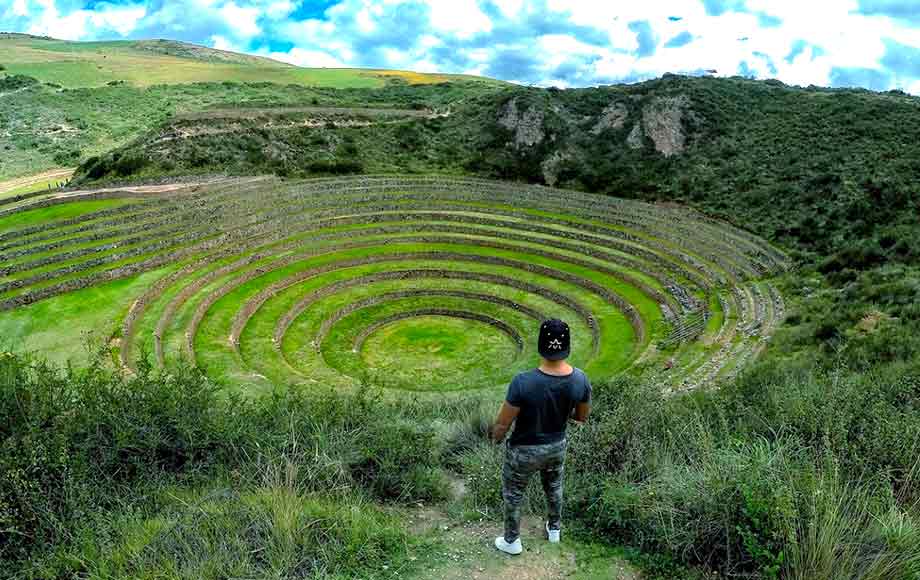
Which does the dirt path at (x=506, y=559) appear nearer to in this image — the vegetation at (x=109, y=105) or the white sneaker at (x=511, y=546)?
the white sneaker at (x=511, y=546)

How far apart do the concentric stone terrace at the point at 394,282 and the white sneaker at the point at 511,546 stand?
38.2 feet

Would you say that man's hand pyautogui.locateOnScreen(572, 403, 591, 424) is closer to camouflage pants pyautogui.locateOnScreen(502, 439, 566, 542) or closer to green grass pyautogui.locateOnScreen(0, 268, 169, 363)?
camouflage pants pyautogui.locateOnScreen(502, 439, 566, 542)

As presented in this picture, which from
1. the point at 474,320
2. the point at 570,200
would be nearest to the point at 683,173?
the point at 570,200

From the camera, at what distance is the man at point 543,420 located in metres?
5.46

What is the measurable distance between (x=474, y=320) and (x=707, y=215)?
18.2 meters

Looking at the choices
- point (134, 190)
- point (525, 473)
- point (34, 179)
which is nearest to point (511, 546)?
Answer: point (525, 473)

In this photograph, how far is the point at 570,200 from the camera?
124 feet

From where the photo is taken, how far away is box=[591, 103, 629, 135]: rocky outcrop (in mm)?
48531

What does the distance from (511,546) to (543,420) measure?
4.59 ft

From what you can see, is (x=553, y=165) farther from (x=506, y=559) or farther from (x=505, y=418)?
(x=506, y=559)

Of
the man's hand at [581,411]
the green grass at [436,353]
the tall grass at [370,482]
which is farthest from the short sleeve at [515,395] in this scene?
the green grass at [436,353]

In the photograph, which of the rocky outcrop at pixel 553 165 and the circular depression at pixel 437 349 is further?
the rocky outcrop at pixel 553 165

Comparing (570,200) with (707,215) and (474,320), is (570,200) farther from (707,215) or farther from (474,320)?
(474,320)

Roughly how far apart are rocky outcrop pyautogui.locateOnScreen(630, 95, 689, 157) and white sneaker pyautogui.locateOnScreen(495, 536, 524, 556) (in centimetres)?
4300
